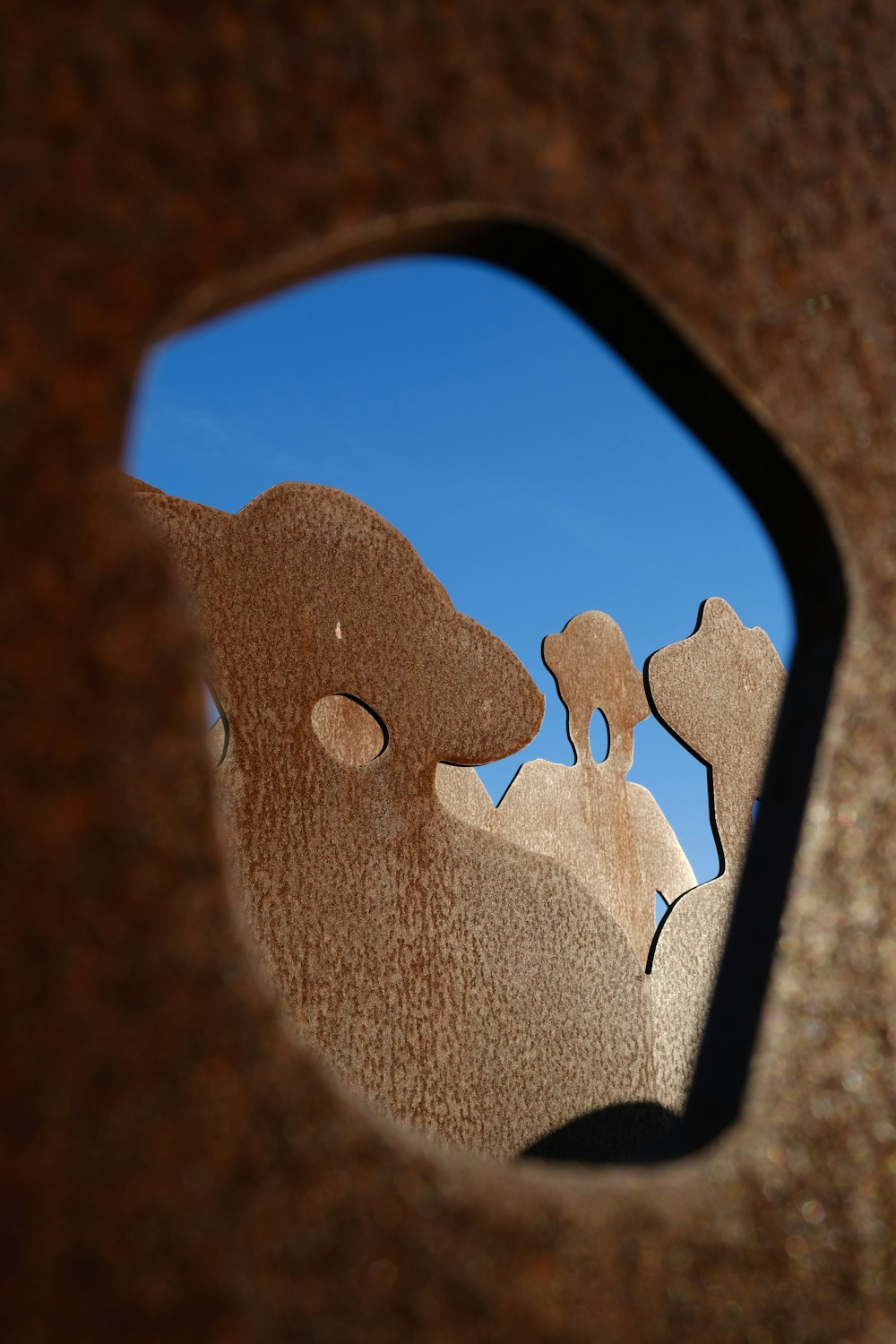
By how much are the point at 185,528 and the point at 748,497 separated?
159 centimetres

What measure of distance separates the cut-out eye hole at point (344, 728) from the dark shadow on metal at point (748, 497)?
8.26 feet

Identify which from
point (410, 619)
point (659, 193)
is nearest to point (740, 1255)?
point (659, 193)

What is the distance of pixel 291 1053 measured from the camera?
44 cm

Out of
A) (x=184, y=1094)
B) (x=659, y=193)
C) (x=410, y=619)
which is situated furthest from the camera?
(x=410, y=619)

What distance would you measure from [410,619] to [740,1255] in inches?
69.4

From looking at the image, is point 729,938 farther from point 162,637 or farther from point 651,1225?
point 162,637

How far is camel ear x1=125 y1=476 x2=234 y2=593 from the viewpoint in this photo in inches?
79.7

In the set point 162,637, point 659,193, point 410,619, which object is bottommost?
point 162,637

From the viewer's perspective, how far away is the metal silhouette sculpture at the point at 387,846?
1.93 metres

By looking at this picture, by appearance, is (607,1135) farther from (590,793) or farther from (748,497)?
(590,793)

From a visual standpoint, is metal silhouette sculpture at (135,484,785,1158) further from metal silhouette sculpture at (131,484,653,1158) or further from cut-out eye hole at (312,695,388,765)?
cut-out eye hole at (312,695,388,765)

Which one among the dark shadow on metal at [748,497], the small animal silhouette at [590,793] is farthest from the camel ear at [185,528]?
the small animal silhouette at [590,793]

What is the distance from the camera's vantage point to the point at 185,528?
2057mm

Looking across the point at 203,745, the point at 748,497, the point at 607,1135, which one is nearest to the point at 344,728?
the point at 607,1135
